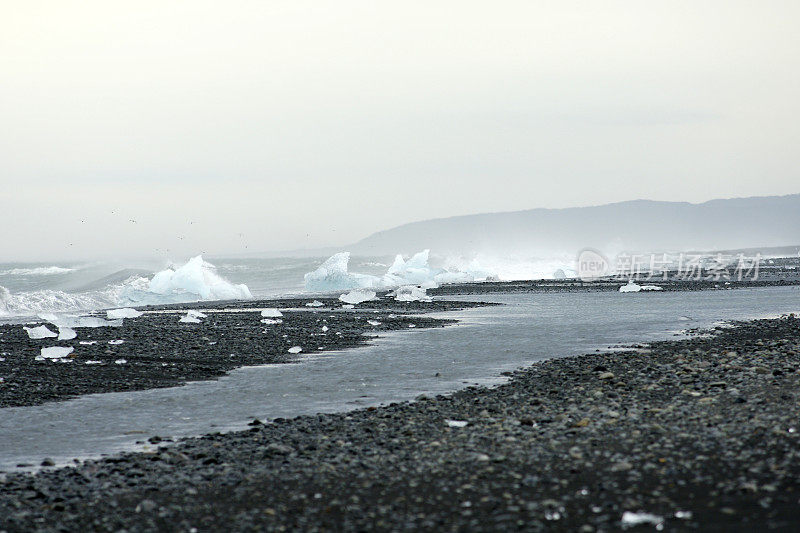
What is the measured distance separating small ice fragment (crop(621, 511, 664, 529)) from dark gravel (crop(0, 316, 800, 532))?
0.04 metres

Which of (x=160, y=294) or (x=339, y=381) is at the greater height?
(x=160, y=294)

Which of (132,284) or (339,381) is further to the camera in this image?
(132,284)

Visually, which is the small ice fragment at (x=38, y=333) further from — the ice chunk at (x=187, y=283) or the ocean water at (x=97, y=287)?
the ice chunk at (x=187, y=283)

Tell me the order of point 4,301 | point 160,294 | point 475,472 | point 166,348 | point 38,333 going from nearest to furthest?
point 475,472 < point 166,348 < point 38,333 < point 4,301 < point 160,294

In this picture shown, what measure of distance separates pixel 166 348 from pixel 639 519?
13489 millimetres

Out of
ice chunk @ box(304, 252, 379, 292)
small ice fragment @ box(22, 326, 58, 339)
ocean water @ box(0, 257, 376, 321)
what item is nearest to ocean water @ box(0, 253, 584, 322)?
ocean water @ box(0, 257, 376, 321)

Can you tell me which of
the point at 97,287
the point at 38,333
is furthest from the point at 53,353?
the point at 97,287

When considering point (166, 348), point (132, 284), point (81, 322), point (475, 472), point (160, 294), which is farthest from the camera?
point (132, 284)

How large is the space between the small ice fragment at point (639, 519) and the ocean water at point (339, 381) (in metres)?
5.30

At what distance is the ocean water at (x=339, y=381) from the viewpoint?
9328mm

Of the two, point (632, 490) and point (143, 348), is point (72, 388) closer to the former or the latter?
point (143, 348)

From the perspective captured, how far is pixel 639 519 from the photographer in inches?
204

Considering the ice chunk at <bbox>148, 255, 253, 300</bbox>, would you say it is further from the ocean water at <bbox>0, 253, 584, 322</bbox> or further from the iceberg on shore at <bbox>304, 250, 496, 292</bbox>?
the iceberg on shore at <bbox>304, 250, 496, 292</bbox>

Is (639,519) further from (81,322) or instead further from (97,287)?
(97,287)
